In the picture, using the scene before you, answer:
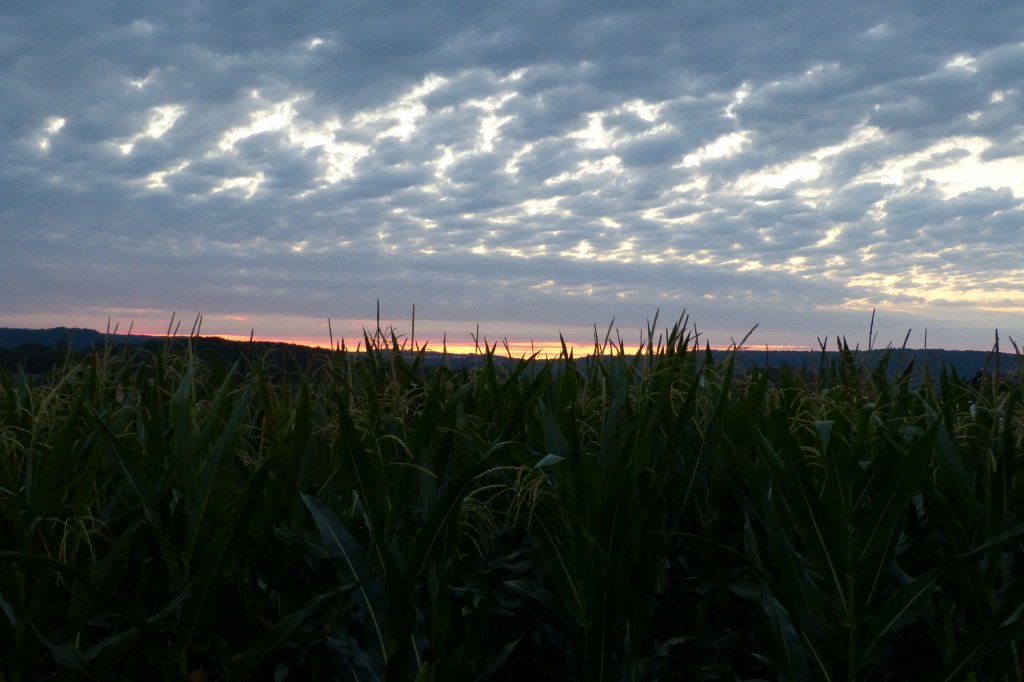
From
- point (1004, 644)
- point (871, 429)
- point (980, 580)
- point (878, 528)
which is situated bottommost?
point (1004, 644)

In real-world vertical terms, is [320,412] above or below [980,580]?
above

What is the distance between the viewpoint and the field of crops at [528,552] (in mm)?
2740

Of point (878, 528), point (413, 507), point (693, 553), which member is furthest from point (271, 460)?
point (878, 528)

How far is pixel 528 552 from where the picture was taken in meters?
3.28

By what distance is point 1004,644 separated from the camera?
110 inches

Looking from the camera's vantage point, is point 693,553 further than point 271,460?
Yes

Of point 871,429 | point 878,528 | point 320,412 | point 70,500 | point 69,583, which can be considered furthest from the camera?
point 320,412

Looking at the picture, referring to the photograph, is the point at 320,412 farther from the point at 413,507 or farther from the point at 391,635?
the point at 391,635

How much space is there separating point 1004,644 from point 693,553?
1066 mm

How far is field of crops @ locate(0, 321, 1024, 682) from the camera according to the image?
8.99 ft

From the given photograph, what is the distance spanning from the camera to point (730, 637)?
9.98 ft

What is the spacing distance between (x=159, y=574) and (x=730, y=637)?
2.23 meters

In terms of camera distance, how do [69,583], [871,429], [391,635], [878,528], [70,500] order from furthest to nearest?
[871,429], [70,500], [69,583], [391,635], [878,528]

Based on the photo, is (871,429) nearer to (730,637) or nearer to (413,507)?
(730,637)
